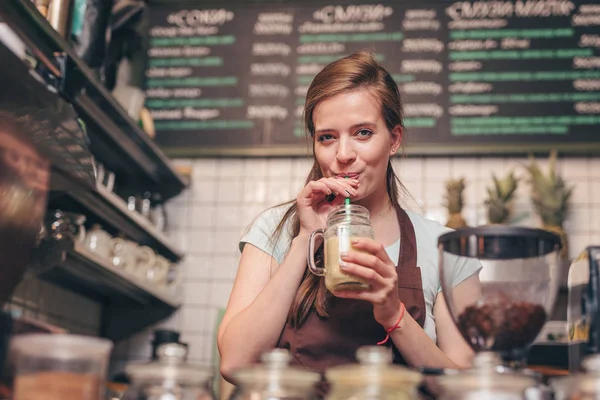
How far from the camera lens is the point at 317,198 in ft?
5.07

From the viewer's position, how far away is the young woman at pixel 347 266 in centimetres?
137

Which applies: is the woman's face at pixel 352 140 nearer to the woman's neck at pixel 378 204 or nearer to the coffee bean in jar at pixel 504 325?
the woman's neck at pixel 378 204

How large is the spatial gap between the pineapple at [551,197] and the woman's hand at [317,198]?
2.31 meters

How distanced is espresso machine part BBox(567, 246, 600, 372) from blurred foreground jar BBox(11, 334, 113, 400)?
0.75 m

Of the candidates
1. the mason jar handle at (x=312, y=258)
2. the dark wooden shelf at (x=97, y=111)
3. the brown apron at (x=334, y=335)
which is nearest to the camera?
the mason jar handle at (x=312, y=258)

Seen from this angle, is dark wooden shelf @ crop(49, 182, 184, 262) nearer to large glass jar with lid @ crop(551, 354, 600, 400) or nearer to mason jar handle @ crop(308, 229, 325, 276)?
mason jar handle @ crop(308, 229, 325, 276)

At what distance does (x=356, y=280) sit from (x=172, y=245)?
8.71 ft

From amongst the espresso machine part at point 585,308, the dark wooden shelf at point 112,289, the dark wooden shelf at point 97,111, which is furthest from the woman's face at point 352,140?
the dark wooden shelf at point 112,289

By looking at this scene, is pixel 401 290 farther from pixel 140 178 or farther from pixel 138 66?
pixel 138 66

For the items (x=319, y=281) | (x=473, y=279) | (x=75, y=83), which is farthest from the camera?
(x=75, y=83)

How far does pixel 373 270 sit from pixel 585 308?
345mm

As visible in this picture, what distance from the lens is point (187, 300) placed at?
3.97m

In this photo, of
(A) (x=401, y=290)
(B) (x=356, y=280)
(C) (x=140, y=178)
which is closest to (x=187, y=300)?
(C) (x=140, y=178)

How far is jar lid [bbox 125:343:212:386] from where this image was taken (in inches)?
31.2
